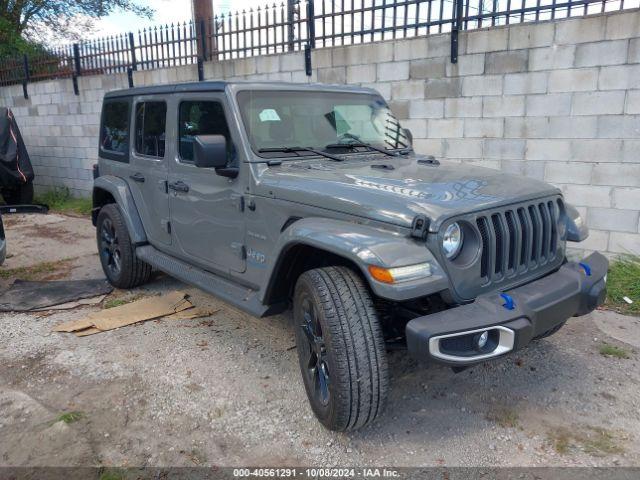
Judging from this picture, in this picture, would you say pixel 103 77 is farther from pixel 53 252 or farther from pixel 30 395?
pixel 30 395

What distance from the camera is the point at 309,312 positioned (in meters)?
2.88

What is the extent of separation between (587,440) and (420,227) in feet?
4.85

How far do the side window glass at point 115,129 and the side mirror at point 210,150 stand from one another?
1.98 metres

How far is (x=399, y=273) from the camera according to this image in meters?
2.45

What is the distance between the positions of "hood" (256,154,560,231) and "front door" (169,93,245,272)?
15.6 inches

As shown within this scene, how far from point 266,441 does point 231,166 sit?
1746 millimetres

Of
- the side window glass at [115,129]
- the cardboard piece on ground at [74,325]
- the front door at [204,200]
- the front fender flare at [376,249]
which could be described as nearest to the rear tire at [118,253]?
the side window glass at [115,129]

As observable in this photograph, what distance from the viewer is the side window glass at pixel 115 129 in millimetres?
4965

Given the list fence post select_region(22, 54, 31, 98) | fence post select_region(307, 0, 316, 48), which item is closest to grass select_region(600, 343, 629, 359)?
fence post select_region(307, 0, 316, 48)

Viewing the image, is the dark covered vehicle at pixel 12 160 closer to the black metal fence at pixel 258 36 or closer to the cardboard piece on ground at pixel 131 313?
the black metal fence at pixel 258 36

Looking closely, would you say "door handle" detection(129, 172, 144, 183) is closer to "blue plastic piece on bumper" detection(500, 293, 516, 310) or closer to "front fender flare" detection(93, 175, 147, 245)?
"front fender flare" detection(93, 175, 147, 245)

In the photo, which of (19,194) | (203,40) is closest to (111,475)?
(203,40)

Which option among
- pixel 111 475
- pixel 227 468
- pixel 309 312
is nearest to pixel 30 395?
pixel 111 475

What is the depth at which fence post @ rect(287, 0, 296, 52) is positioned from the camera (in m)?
7.04
